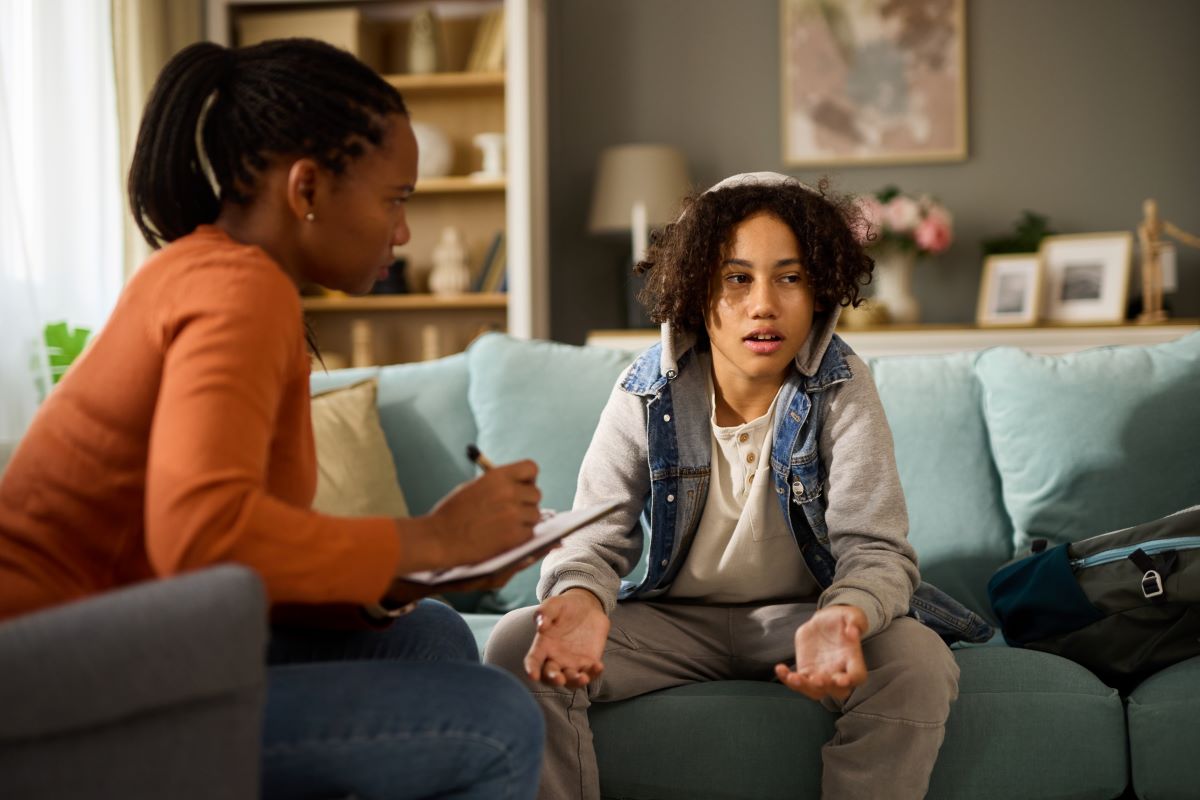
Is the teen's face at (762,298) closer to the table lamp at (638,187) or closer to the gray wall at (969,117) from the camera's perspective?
the table lamp at (638,187)

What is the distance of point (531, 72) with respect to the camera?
3.87 meters

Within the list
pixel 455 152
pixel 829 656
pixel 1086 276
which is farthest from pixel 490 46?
pixel 829 656

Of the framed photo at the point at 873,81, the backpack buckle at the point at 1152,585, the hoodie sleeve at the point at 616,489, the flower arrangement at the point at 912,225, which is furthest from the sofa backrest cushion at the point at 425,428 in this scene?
the framed photo at the point at 873,81

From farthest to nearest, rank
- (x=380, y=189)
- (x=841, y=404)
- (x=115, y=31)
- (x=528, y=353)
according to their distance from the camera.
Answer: (x=115, y=31)
(x=528, y=353)
(x=841, y=404)
(x=380, y=189)

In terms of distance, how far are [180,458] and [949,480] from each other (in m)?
1.41

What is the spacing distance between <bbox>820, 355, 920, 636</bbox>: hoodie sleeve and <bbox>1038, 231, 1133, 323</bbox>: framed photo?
7.86 feet

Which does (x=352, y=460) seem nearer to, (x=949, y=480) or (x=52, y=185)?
(x=949, y=480)

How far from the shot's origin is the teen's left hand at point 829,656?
3.99 feet

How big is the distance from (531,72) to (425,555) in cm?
316

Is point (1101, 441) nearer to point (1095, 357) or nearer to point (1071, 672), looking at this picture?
point (1095, 357)

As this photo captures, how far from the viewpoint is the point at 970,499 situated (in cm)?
191

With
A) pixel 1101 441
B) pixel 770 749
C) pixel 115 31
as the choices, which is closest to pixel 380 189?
pixel 770 749

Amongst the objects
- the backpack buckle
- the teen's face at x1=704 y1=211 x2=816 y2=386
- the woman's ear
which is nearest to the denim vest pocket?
the backpack buckle

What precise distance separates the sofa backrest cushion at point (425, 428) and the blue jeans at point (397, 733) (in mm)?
1070
